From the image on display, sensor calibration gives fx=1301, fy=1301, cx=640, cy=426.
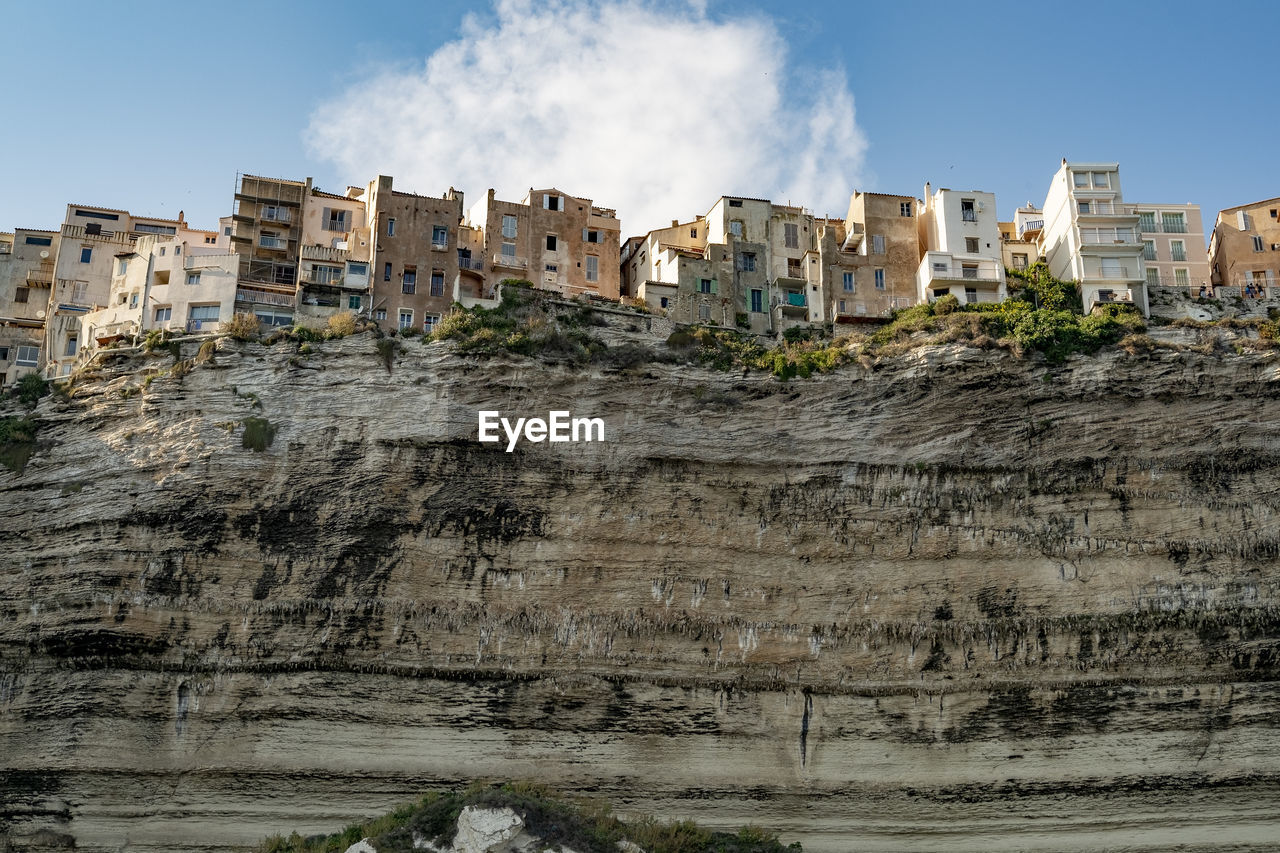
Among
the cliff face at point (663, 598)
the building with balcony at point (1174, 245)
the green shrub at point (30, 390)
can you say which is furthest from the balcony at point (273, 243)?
the building with balcony at point (1174, 245)

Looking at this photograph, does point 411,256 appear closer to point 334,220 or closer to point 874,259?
point 334,220

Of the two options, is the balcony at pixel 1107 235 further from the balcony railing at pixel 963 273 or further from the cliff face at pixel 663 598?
the cliff face at pixel 663 598

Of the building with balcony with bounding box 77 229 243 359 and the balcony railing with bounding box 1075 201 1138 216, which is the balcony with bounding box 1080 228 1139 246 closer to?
the balcony railing with bounding box 1075 201 1138 216

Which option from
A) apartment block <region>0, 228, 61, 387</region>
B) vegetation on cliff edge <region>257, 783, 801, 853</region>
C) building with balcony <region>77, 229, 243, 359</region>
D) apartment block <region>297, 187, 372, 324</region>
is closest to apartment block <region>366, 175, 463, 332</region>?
apartment block <region>297, 187, 372, 324</region>

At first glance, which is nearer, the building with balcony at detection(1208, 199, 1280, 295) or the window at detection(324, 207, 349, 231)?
the window at detection(324, 207, 349, 231)

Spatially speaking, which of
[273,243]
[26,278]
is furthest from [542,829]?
[26,278]

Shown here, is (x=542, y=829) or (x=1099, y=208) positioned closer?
(x=542, y=829)
